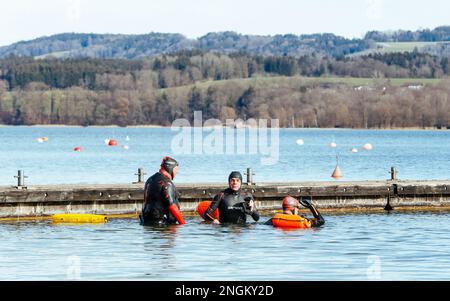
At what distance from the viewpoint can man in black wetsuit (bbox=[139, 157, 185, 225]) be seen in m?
28.9

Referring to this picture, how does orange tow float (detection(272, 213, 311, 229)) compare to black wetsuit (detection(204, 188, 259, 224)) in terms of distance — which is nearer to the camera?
black wetsuit (detection(204, 188, 259, 224))

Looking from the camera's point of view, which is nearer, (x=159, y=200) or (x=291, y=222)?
(x=159, y=200)

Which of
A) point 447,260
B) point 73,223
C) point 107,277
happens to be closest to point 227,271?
point 107,277

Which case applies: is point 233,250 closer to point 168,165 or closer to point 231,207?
point 168,165

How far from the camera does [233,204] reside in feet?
102

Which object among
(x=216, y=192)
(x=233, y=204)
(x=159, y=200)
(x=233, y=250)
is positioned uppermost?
(x=159, y=200)

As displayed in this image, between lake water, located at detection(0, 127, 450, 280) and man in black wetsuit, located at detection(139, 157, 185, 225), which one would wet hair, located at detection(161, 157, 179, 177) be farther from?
lake water, located at detection(0, 127, 450, 280)

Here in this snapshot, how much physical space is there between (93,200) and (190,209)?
3.18 metres

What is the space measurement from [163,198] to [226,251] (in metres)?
2.95

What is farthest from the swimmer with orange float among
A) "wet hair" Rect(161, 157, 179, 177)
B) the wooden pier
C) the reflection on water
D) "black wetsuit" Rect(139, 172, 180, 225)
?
A: the wooden pier

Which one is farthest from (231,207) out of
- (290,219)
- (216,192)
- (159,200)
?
(216,192)

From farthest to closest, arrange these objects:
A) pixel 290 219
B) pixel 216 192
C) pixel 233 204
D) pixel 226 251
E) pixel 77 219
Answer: pixel 216 192 → pixel 77 219 → pixel 290 219 → pixel 233 204 → pixel 226 251

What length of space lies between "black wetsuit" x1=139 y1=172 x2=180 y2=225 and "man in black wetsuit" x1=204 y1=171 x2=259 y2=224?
5.09 feet

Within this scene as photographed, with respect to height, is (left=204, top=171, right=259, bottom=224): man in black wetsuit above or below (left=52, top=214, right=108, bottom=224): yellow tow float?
above
